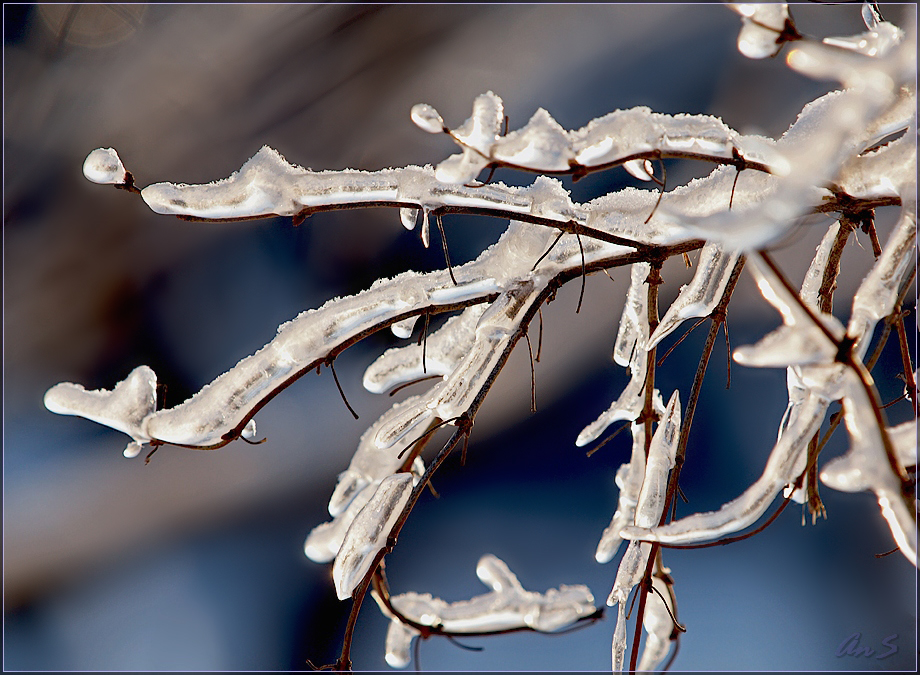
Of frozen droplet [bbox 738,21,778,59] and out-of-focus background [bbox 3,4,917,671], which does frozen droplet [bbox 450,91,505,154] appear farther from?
out-of-focus background [bbox 3,4,917,671]

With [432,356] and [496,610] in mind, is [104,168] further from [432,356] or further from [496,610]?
[496,610]

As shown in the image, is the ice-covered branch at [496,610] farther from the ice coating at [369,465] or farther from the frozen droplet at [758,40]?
the frozen droplet at [758,40]

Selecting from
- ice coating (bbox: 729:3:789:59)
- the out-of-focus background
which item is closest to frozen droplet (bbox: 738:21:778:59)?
ice coating (bbox: 729:3:789:59)

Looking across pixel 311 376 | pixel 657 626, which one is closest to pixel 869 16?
pixel 657 626

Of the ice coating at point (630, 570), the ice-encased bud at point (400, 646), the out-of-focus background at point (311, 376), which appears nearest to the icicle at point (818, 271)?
the ice coating at point (630, 570)

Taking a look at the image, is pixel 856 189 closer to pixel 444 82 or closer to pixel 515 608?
pixel 515 608
